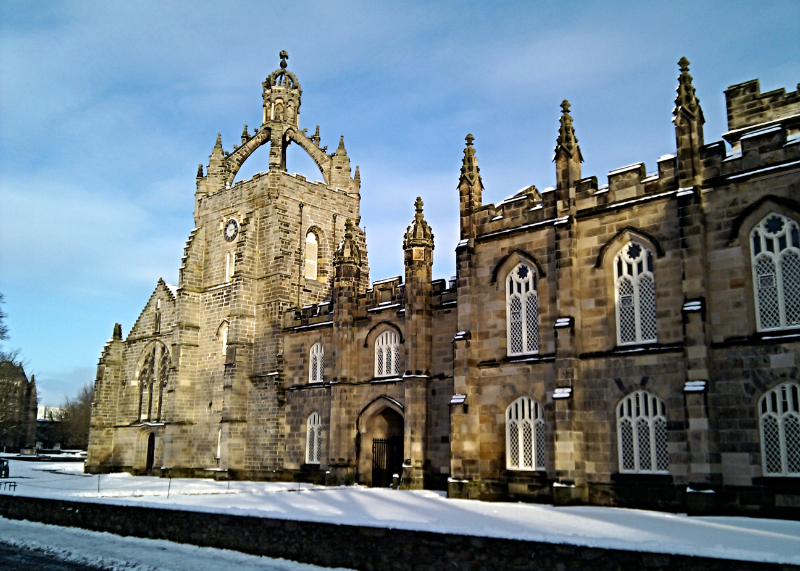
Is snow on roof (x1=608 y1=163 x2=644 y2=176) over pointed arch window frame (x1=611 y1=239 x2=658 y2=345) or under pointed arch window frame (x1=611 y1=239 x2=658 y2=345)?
over

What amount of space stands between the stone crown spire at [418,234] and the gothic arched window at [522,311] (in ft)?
17.7

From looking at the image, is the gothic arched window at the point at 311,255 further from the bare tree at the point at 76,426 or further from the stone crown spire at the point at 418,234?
Result: the bare tree at the point at 76,426

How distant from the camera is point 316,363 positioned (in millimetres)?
32438

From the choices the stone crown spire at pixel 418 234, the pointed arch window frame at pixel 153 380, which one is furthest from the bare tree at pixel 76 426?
the stone crown spire at pixel 418 234

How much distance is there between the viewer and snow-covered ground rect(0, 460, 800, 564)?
11711mm

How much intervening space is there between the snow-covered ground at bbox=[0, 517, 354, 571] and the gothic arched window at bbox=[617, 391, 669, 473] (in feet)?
30.8

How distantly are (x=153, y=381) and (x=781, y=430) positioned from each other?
118 feet

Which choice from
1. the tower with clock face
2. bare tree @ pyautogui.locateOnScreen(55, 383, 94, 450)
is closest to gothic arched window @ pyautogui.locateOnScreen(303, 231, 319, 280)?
the tower with clock face

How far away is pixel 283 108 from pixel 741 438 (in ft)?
103

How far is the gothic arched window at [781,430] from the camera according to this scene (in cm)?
1636

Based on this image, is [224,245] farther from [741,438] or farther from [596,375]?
[741,438]

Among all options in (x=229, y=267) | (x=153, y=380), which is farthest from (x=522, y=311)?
(x=153, y=380)

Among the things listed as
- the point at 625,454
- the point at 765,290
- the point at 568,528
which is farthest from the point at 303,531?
the point at 765,290

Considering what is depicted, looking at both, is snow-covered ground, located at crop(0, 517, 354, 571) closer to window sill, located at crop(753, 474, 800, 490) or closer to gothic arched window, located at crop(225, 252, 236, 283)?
window sill, located at crop(753, 474, 800, 490)
